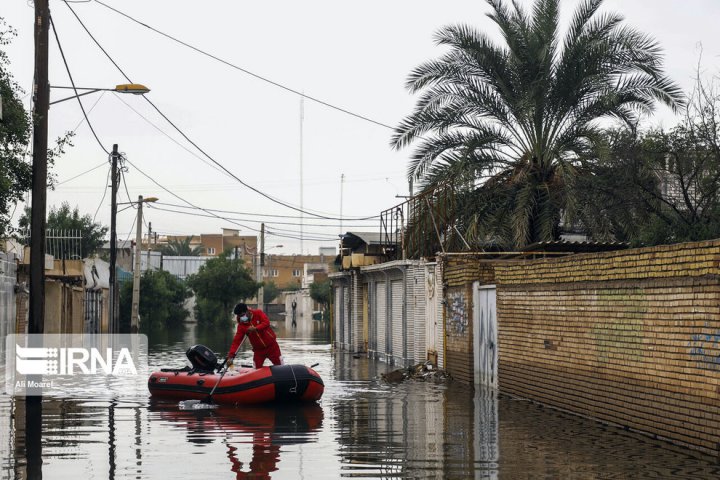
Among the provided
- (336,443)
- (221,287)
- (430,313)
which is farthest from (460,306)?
(221,287)

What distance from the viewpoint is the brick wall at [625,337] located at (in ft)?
42.7

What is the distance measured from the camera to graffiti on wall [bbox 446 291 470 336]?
24.3 meters

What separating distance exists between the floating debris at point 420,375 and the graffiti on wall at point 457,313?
1.01 metres

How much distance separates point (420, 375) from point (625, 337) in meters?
10.9

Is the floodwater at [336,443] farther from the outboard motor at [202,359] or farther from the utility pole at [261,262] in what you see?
the utility pole at [261,262]

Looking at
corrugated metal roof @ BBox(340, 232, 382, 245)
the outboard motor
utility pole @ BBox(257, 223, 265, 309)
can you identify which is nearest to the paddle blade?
the outboard motor

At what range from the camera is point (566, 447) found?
13727 millimetres

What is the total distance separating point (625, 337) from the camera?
15.5 metres

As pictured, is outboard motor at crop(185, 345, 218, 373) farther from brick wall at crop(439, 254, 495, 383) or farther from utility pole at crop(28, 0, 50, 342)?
brick wall at crop(439, 254, 495, 383)

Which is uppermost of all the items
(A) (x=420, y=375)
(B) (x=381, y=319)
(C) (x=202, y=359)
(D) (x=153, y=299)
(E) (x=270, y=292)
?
(E) (x=270, y=292)

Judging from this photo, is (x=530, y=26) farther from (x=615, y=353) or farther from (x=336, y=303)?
(x=336, y=303)

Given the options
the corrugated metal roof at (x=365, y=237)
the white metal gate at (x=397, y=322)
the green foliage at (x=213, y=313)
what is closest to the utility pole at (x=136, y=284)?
the corrugated metal roof at (x=365, y=237)

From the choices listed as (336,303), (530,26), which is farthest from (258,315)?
(336,303)

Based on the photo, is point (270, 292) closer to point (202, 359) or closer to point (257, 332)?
point (202, 359)
